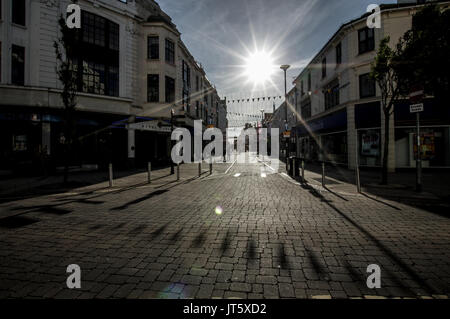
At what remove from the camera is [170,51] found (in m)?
20.6

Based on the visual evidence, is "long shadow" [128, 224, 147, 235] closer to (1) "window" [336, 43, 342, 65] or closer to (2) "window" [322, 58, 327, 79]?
(1) "window" [336, 43, 342, 65]

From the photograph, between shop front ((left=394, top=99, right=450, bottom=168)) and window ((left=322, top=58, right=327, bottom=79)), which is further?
window ((left=322, top=58, right=327, bottom=79))

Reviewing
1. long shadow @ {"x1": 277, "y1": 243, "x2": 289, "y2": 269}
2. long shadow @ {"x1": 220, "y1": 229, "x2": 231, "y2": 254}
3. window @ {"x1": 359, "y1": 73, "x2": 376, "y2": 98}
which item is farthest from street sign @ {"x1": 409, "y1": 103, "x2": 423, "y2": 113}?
window @ {"x1": 359, "y1": 73, "x2": 376, "y2": 98}

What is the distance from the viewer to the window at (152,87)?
64.0ft

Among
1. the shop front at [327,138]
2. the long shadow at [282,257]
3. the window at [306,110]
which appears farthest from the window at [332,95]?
the long shadow at [282,257]

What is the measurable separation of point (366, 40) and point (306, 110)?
1197 centimetres

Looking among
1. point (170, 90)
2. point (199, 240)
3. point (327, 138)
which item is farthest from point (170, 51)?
point (199, 240)

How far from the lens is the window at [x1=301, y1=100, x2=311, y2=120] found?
1041 inches

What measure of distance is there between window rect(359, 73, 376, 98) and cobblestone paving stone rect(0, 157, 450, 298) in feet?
42.2

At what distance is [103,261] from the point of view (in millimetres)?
3143

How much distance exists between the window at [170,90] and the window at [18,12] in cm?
1008
